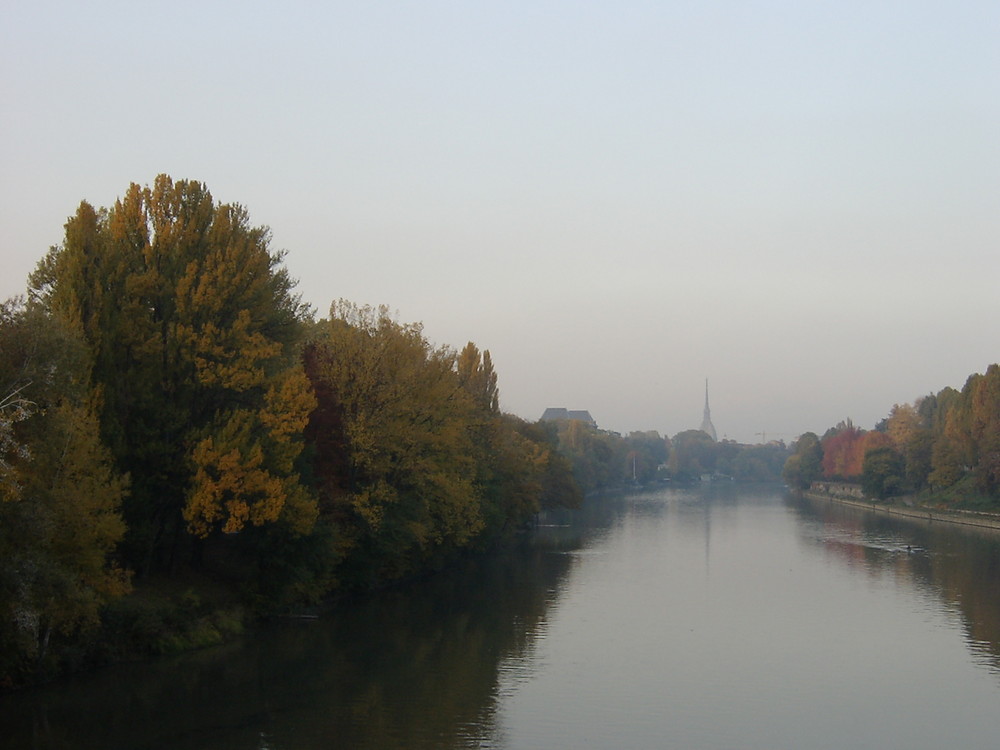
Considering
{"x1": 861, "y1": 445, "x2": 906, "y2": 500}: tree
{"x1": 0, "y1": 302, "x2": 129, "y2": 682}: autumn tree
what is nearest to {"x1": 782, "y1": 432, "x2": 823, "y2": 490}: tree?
{"x1": 861, "y1": 445, "x2": 906, "y2": 500}: tree

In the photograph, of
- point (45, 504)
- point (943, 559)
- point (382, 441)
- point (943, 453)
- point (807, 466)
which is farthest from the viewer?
point (807, 466)

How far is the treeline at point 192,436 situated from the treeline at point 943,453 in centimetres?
5305

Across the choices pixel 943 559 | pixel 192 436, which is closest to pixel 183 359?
pixel 192 436

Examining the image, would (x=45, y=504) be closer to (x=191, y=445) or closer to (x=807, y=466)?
(x=191, y=445)

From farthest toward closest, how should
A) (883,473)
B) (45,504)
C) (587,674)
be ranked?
(883,473) < (587,674) < (45,504)

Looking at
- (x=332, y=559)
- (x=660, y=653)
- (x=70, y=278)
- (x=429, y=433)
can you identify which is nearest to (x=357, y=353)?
(x=429, y=433)

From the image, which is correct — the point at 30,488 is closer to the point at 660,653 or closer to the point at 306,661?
the point at 306,661

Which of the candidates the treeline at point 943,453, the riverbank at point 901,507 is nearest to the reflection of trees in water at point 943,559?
the riverbank at point 901,507

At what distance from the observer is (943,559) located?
50.3 metres

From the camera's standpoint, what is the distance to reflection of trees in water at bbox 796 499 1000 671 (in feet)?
107

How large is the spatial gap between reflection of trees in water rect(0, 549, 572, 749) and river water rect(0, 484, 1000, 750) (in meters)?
0.07

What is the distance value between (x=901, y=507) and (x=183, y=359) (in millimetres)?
76177

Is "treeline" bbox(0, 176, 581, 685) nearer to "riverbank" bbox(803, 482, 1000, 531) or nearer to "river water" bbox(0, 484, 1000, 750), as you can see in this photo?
"river water" bbox(0, 484, 1000, 750)

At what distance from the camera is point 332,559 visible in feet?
102
